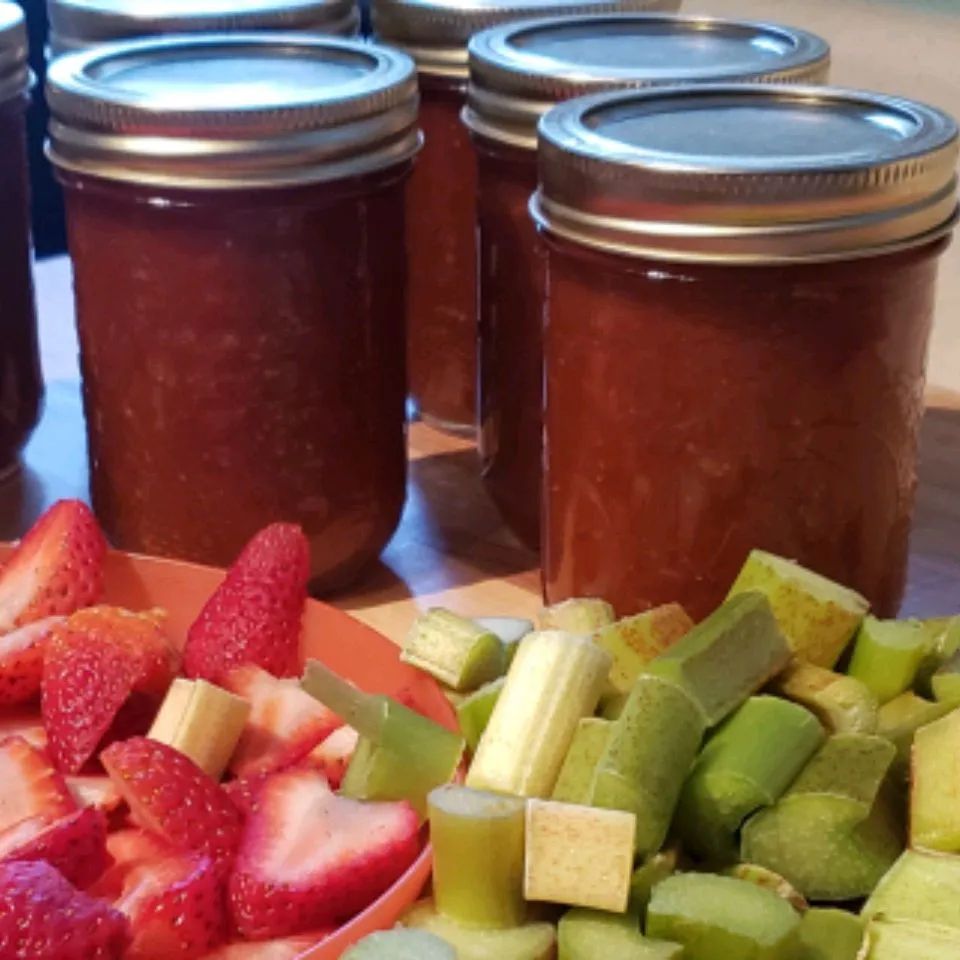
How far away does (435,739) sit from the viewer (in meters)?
0.70

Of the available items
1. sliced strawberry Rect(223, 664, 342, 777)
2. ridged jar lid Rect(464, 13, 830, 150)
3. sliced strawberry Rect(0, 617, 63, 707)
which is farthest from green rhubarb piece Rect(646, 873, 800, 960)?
ridged jar lid Rect(464, 13, 830, 150)

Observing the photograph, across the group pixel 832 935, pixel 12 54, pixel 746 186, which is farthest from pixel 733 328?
pixel 12 54

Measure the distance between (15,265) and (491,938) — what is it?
0.61m

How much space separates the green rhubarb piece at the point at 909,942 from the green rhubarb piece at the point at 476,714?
19cm

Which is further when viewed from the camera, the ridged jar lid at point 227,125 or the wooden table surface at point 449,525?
the wooden table surface at point 449,525

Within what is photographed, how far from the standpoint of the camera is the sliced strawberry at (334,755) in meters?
0.74

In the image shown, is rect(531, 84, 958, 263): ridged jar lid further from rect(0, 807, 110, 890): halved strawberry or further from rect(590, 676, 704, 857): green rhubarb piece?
rect(0, 807, 110, 890): halved strawberry

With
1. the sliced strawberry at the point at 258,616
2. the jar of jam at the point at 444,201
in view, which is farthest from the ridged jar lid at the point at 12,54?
the sliced strawberry at the point at 258,616

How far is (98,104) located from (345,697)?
343mm

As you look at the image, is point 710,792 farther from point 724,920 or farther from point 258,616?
point 258,616

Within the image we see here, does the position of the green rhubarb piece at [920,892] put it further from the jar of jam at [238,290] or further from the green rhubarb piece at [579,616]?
the jar of jam at [238,290]

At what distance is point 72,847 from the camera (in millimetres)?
647

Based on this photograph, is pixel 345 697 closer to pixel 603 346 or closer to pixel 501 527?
pixel 603 346

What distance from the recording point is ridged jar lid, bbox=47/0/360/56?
1.03m
